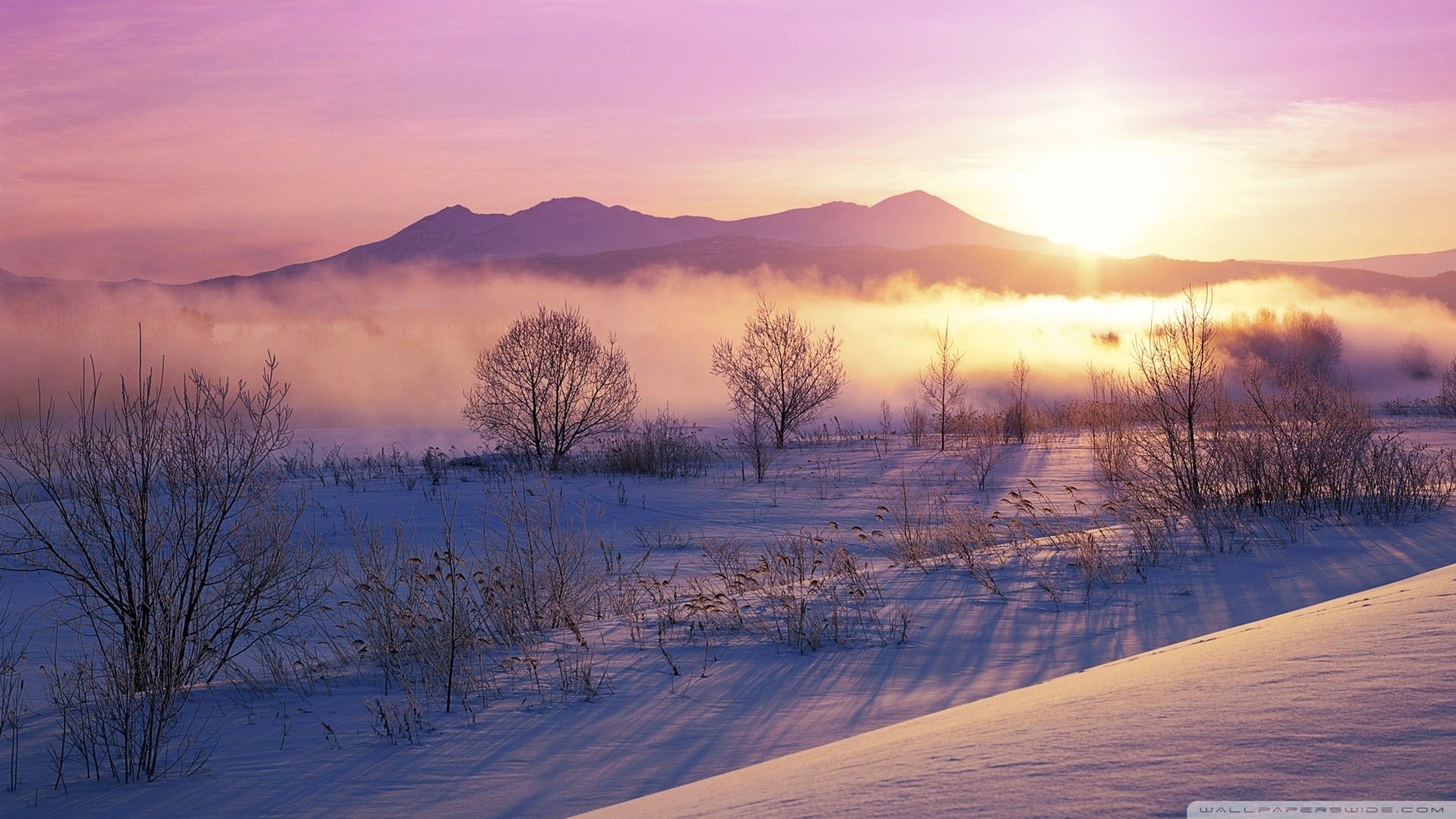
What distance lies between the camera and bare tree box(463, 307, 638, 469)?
24766 millimetres

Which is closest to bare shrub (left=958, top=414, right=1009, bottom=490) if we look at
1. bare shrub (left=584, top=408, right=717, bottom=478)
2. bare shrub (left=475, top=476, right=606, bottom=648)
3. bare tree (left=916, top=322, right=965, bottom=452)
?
bare tree (left=916, top=322, right=965, bottom=452)

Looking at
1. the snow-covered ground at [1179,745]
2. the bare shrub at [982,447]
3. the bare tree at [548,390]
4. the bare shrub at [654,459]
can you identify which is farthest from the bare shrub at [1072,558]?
the bare tree at [548,390]

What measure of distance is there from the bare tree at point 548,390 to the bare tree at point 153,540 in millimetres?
16963

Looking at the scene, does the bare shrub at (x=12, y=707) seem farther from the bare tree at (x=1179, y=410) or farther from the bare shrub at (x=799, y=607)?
the bare tree at (x=1179, y=410)

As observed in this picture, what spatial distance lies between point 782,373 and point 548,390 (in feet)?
26.5

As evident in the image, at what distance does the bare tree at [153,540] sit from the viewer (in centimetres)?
505

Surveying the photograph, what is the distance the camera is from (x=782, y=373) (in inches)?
1153

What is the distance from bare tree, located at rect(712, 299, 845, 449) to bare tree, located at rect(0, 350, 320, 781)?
22.1 m

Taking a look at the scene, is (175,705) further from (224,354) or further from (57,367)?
(224,354)

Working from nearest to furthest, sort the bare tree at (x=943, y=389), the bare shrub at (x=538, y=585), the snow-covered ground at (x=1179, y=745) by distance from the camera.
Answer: the snow-covered ground at (x=1179, y=745) < the bare shrub at (x=538, y=585) < the bare tree at (x=943, y=389)

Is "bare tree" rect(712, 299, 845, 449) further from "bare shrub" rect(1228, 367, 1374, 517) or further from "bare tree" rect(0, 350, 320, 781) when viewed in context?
"bare tree" rect(0, 350, 320, 781)

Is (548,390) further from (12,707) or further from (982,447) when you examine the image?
(12,707)

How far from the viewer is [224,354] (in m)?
83.1

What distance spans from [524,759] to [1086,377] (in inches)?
2455
